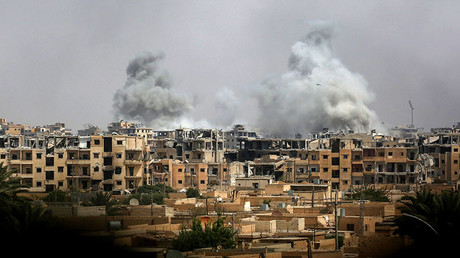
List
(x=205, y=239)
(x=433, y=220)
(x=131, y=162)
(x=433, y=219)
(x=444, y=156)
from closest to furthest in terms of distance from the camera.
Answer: (x=433, y=220), (x=433, y=219), (x=205, y=239), (x=131, y=162), (x=444, y=156)

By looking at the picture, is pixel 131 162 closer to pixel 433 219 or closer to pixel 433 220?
pixel 433 219

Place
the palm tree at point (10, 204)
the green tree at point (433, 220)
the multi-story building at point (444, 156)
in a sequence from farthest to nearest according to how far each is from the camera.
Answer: the multi-story building at point (444, 156) → the green tree at point (433, 220) → the palm tree at point (10, 204)

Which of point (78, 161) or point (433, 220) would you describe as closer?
point (433, 220)

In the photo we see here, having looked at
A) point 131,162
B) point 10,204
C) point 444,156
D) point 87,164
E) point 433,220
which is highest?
point 444,156

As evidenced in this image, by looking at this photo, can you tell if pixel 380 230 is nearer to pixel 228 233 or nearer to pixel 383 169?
pixel 228 233

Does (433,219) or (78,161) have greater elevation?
(78,161)

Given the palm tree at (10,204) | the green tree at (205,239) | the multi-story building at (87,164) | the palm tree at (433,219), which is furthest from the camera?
the multi-story building at (87,164)

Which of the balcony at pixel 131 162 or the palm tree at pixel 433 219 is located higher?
the balcony at pixel 131 162

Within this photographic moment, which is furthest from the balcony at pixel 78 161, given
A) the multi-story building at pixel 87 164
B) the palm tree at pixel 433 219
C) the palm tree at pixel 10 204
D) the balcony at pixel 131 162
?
the palm tree at pixel 433 219

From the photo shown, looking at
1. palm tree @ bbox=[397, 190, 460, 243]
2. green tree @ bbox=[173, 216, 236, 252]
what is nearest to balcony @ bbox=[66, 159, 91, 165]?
palm tree @ bbox=[397, 190, 460, 243]

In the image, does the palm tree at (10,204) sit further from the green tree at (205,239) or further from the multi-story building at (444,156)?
the multi-story building at (444,156)

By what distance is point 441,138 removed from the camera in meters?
114

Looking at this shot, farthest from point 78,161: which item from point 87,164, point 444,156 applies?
point 444,156

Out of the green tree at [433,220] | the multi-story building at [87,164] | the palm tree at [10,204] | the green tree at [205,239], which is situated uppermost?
the multi-story building at [87,164]
